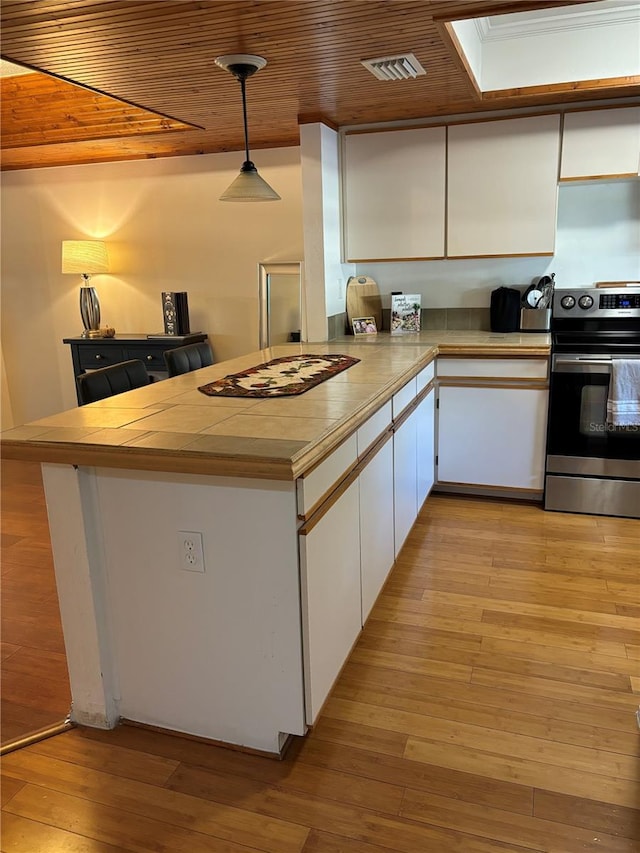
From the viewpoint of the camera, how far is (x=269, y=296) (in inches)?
178

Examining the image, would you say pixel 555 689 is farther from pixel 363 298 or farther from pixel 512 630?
pixel 363 298

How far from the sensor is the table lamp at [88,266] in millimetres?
4641

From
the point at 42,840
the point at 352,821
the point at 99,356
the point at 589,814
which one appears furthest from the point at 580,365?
the point at 99,356

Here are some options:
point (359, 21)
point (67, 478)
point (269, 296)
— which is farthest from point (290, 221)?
point (67, 478)

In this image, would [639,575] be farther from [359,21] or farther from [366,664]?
[359,21]

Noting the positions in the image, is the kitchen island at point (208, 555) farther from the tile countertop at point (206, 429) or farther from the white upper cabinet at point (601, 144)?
the white upper cabinet at point (601, 144)

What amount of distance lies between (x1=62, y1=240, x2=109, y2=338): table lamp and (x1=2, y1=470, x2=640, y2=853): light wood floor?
3355 millimetres

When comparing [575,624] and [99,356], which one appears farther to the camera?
[99,356]

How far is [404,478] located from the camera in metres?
2.87

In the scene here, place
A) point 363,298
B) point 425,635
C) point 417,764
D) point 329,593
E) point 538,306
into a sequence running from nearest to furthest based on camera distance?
point 417,764 < point 329,593 < point 425,635 < point 538,306 < point 363,298

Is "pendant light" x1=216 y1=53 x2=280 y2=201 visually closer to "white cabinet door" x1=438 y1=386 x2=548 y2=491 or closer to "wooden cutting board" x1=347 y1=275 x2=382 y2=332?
"wooden cutting board" x1=347 y1=275 x2=382 y2=332

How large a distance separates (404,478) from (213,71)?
1947mm

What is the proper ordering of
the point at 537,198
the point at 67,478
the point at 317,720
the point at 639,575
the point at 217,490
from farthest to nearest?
the point at 537,198 < the point at 639,575 < the point at 317,720 < the point at 67,478 < the point at 217,490

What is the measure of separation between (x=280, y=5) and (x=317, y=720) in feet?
7.49
